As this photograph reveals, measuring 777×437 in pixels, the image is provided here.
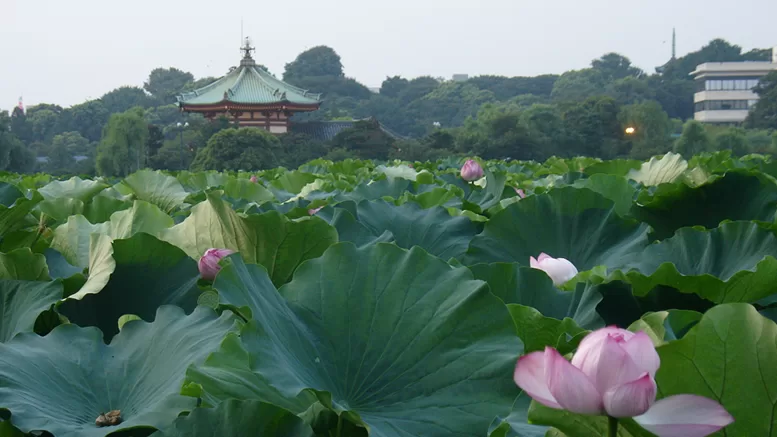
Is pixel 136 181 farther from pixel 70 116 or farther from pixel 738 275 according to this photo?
pixel 70 116

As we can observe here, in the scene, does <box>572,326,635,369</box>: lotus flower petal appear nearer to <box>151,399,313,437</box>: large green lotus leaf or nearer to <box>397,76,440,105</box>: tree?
<box>151,399,313,437</box>: large green lotus leaf

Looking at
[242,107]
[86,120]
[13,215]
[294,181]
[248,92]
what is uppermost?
[248,92]

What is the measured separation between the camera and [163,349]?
23.6 inches

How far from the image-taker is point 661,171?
201 cm

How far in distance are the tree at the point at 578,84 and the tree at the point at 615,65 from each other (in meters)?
6.09

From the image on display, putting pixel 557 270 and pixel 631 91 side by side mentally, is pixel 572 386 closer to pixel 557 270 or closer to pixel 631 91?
pixel 557 270

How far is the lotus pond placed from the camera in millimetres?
409

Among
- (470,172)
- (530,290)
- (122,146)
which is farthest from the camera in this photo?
(122,146)

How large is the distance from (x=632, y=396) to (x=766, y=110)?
39.8 m

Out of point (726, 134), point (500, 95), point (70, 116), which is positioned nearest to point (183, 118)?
point (70, 116)

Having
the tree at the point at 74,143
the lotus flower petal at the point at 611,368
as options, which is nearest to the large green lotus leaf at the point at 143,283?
the lotus flower petal at the point at 611,368

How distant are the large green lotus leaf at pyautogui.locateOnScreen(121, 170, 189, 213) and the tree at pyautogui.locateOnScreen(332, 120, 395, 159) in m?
22.4

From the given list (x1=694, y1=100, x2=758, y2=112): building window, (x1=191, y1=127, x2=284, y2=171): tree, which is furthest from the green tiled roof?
(x1=694, y1=100, x2=758, y2=112): building window

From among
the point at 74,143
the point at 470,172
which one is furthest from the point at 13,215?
the point at 74,143
